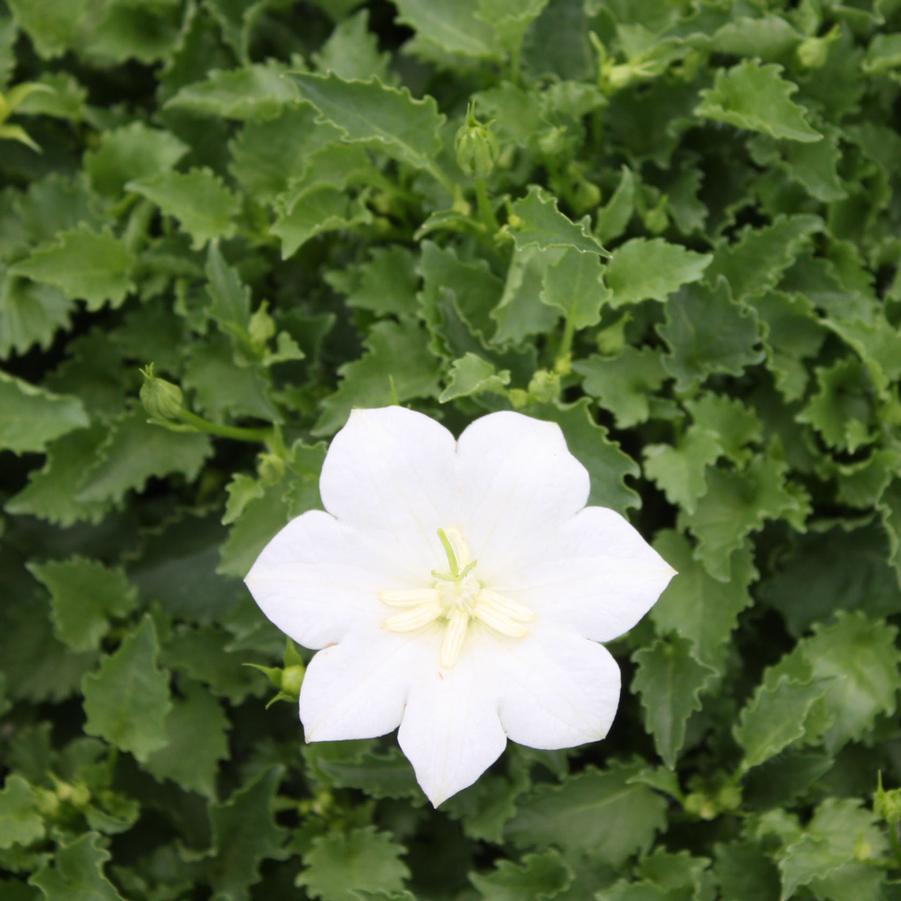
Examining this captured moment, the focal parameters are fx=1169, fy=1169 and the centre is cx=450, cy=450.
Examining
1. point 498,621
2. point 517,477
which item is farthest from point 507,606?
point 517,477

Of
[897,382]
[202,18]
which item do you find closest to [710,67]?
[897,382]

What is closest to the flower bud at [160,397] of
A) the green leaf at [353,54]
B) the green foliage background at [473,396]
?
the green foliage background at [473,396]

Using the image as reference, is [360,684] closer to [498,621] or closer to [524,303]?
[498,621]

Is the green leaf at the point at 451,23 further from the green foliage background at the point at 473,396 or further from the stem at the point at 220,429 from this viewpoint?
the stem at the point at 220,429

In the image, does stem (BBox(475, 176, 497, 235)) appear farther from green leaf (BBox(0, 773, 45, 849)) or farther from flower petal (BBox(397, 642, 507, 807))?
green leaf (BBox(0, 773, 45, 849))

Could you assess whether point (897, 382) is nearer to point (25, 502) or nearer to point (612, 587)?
point (612, 587)
